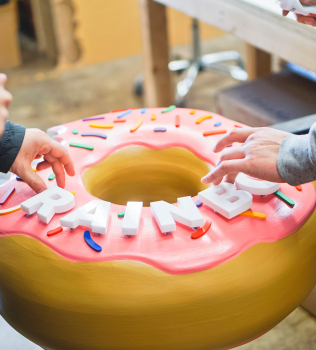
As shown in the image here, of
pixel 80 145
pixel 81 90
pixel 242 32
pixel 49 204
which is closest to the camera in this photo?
pixel 49 204

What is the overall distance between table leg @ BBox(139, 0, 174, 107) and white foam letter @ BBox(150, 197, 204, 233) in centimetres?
146

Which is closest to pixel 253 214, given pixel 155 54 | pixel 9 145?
pixel 9 145

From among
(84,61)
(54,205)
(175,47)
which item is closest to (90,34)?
(84,61)

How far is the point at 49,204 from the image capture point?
942 millimetres

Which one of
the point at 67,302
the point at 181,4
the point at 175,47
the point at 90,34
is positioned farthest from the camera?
the point at 175,47

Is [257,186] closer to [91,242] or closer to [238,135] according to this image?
[238,135]

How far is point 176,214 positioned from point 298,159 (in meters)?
0.26

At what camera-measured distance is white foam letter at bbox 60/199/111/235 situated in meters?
0.88

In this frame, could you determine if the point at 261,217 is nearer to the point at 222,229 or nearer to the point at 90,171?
the point at 222,229

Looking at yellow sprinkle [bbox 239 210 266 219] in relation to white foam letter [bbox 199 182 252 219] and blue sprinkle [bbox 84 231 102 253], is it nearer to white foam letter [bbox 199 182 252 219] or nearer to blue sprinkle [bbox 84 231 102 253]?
white foam letter [bbox 199 182 252 219]

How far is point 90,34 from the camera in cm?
330

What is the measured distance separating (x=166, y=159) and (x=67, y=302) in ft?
1.75

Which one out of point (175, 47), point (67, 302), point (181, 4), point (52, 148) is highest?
point (181, 4)

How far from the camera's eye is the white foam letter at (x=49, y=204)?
0.92m
